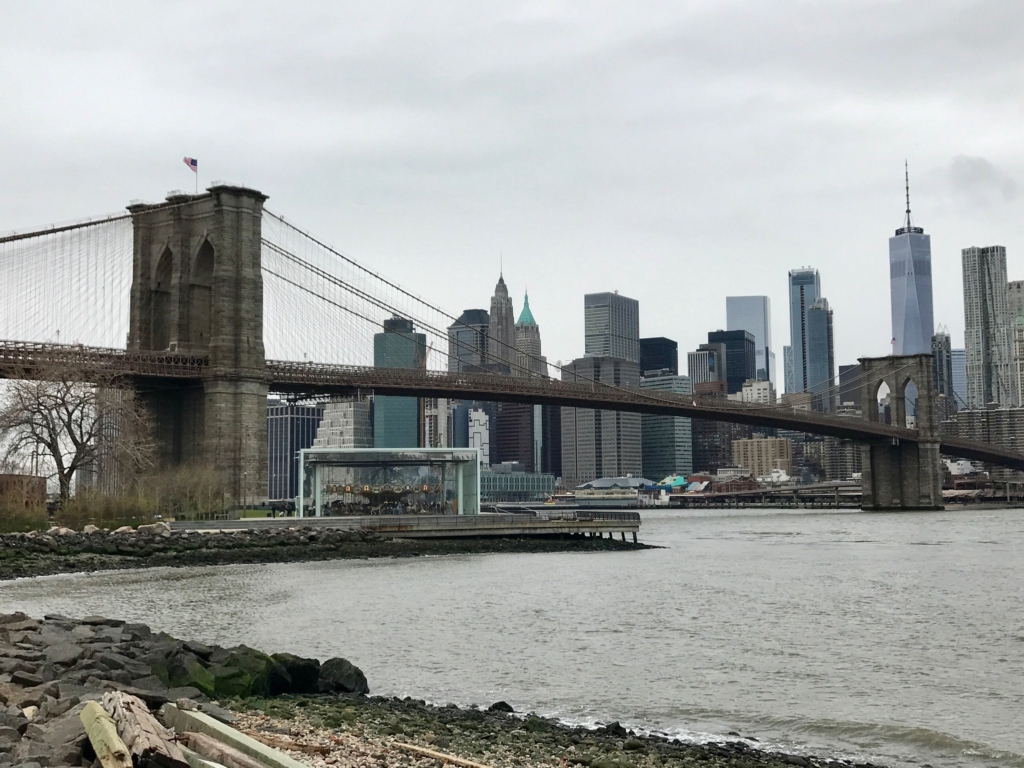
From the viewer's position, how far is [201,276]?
6562cm

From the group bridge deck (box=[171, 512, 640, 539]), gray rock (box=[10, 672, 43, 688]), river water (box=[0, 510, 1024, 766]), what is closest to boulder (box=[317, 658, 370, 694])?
river water (box=[0, 510, 1024, 766])

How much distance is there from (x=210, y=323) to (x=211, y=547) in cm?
2325

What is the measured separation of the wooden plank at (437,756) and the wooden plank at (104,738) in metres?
3.13

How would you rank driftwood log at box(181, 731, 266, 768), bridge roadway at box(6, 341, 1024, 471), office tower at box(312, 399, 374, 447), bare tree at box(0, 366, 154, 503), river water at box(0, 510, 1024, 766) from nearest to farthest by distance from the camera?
driftwood log at box(181, 731, 266, 768), river water at box(0, 510, 1024, 766), bare tree at box(0, 366, 154, 503), bridge roadway at box(6, 341, 1024, 471), office tower at box(312, 399, 374, 447)

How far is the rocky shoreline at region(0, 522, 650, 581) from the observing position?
124 ft

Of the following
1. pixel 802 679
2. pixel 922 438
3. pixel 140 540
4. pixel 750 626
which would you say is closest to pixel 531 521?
pixel 140 540

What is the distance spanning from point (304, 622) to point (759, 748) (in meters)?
13.3

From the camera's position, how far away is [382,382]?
216ft

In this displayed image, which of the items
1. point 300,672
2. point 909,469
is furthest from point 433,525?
point 909,469

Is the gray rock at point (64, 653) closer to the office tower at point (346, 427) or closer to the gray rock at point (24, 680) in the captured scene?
the gray rock at point (24, 680)

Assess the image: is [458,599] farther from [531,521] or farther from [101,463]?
[101,463]

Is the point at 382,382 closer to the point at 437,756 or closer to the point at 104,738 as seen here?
the point at 437,756

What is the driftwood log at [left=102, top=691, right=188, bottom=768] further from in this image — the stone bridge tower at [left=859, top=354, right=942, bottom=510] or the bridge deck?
the stone bridge tower at [left=859, top=354, right=942, bottom=510]

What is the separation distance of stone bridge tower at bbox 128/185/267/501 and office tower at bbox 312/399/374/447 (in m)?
108
